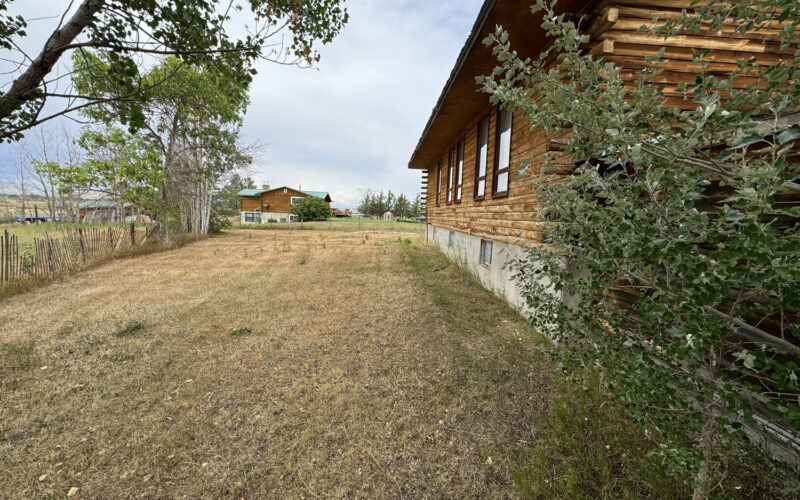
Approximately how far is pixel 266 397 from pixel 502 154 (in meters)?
5.36

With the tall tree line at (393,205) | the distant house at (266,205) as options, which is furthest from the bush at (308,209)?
the tall tree line at (393,205)

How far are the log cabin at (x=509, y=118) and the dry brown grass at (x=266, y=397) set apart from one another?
1359 mm

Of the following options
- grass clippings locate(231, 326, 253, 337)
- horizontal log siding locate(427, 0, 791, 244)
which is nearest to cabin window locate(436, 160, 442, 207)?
horizontal log siding locate(427, 0, 791, 244)

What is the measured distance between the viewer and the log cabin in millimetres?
3053

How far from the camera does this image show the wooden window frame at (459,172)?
8.12 meters

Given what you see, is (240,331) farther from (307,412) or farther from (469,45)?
(469,45)

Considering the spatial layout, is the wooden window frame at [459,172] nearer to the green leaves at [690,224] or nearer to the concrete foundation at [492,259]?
the concrete foundation at [492,259]

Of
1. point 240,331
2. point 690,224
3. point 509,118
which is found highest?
point 509,118

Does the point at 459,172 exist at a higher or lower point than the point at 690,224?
higher

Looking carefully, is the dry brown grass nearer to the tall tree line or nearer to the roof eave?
the roof eave

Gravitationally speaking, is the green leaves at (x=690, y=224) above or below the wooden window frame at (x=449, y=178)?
below

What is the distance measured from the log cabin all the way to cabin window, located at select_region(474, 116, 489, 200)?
0.07 ft

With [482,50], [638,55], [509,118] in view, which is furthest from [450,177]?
[638,55]

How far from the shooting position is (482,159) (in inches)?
258
